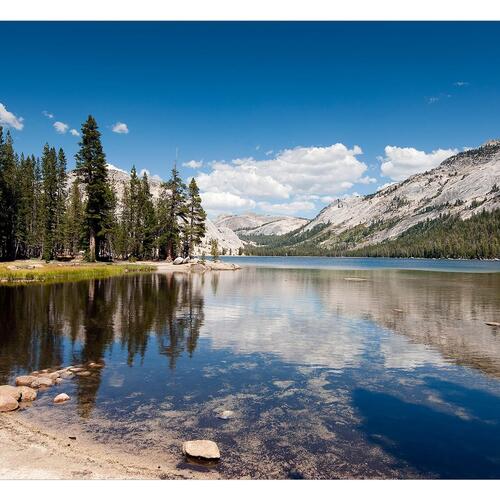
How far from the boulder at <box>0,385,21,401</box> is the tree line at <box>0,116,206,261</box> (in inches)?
2959

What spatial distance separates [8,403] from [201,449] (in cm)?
794

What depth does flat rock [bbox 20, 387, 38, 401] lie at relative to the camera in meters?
15.8

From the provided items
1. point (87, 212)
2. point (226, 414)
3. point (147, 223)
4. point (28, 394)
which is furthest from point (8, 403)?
point (147, 223)

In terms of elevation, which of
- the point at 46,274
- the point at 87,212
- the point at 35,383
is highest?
the point at 87,212

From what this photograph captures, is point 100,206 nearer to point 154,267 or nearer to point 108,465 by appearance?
point 154,267

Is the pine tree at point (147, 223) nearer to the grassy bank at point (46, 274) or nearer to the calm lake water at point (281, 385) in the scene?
the grassy bank at point (46, 274)

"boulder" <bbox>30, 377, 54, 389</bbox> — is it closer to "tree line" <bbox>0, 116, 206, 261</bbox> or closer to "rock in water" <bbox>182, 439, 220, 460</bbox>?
"rock in water" <bbox>182, 439, 220, 460</bbox>

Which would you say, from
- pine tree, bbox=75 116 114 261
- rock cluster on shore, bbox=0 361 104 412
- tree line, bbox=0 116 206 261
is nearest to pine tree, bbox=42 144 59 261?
tree line, bbox=0 116 206 261

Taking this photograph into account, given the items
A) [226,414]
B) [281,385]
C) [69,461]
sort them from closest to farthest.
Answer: [69,461], [226,414], [281,385]

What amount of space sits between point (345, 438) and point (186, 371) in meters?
9.28

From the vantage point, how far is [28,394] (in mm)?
15930

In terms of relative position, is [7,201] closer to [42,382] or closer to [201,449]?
[42,382]

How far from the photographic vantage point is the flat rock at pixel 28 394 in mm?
15797
